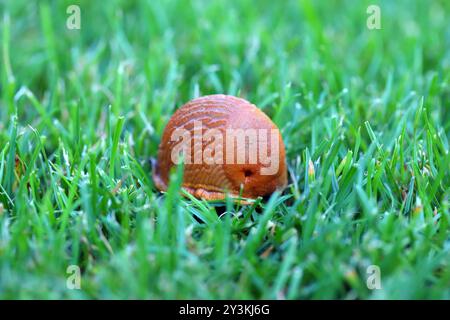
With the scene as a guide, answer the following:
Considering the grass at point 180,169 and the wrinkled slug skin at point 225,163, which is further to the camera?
the wrinkled slug skin at point 225,163

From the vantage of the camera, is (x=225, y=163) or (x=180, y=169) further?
(x=225, y=163)

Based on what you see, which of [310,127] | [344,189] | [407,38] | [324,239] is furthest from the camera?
[407,38]

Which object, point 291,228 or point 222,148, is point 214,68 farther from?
point 291,228

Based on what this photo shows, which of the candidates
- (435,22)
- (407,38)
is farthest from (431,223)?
(435,22)
